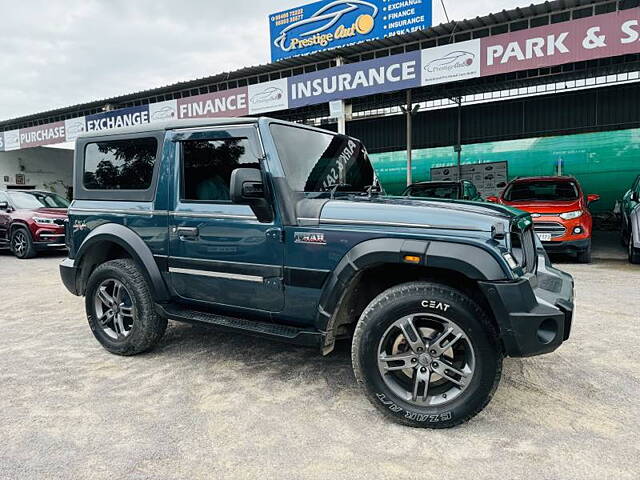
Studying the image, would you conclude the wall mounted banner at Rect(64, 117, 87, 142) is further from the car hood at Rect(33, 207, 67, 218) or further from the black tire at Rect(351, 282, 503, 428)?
the black tire at Rect(351, 282, 503, 428)

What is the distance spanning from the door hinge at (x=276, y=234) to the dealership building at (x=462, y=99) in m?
8.24

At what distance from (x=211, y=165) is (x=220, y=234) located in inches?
21.2

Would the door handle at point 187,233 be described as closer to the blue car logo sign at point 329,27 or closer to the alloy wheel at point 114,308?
the alloy wheel at point 114,308

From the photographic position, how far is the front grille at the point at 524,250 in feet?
8.99

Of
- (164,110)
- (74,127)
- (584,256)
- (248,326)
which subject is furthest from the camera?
(74,127)

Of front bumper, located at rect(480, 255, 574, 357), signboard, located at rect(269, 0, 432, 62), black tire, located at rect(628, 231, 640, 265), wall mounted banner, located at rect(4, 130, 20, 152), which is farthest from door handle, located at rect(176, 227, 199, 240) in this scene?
wall mounted banner, located at rect(4, 130, 20, 152)

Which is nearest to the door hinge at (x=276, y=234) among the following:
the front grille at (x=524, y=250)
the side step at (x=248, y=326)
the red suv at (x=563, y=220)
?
the side step at (x=248, y=326)

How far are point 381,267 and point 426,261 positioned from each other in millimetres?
397

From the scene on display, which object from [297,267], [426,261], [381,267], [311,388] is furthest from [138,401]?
[426,261]

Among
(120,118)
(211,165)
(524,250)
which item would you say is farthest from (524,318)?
(120,118)

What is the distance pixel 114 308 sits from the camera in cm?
386

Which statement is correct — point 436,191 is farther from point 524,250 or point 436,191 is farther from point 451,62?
point 524,250

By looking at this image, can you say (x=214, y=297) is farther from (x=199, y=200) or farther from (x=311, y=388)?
(x=311, y=388)

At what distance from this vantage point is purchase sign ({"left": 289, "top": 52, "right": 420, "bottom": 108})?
1036 cm
